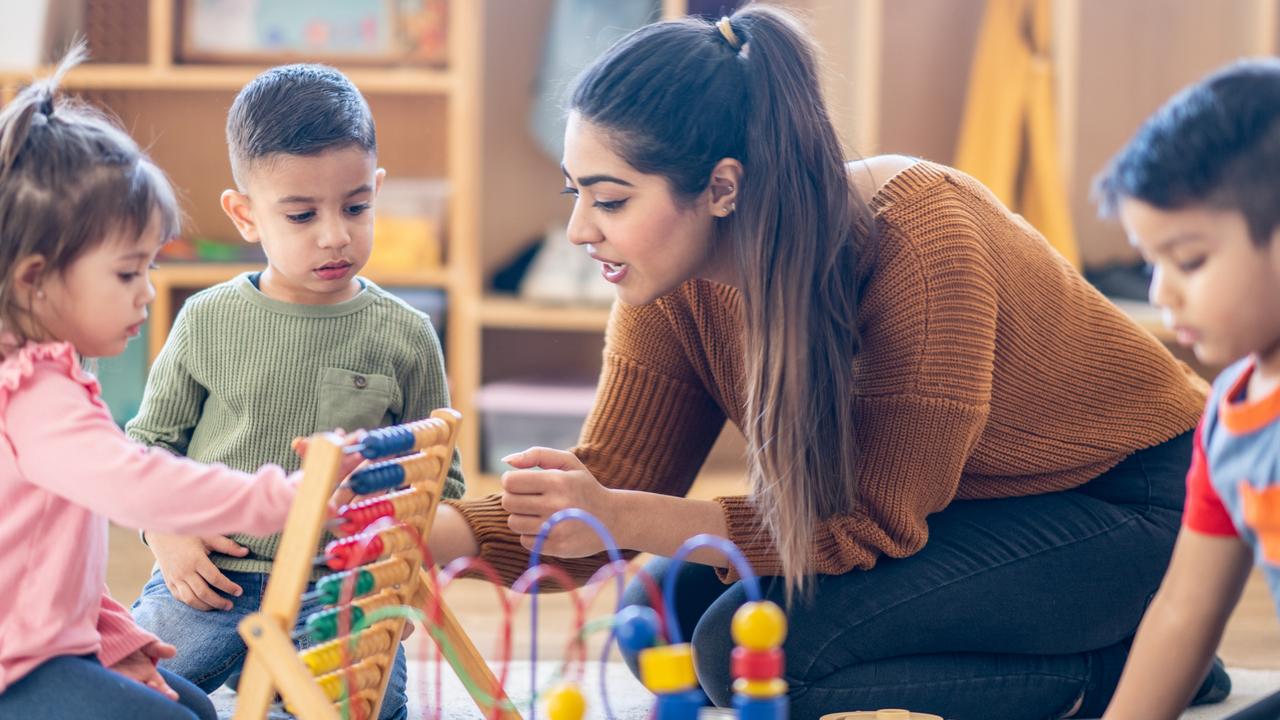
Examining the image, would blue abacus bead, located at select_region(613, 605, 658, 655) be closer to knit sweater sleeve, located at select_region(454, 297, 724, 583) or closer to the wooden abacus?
the wooden abacus

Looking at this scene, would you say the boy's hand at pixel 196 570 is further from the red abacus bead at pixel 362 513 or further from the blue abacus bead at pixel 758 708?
the blue abacus bead at pixel 758 708

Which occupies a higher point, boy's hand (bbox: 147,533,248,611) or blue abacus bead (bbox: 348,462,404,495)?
A: blue abacus bead (bbox: 348,462,404,495)

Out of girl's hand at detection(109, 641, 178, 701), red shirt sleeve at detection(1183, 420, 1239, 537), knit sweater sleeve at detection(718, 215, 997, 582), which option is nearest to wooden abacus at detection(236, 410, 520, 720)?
girl's hand at detection(109, 641, 178, 701)

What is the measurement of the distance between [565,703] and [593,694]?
82cm

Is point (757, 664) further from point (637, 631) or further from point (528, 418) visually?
point (528, 418)

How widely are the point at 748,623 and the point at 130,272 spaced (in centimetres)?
59

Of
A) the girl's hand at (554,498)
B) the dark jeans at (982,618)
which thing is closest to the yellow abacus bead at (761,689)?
the girl's hand at (554,498)

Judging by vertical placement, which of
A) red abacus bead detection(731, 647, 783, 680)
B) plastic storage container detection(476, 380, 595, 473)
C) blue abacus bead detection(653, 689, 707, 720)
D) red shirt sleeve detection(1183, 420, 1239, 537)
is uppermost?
red shirt sleeve detection(1183, 420, 1239, 537)

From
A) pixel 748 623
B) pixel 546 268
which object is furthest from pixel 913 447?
pixel 546 268

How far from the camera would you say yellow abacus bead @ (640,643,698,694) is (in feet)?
3.05

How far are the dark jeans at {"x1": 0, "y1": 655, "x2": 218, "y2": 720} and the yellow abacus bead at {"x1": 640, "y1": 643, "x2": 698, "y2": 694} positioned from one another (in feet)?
1.53

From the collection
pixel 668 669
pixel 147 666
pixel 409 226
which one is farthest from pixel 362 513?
pixel 409 226

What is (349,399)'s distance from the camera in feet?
4.96

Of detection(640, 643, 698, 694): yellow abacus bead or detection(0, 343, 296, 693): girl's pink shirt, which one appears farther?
detection(0, 343, 296, 693): girl's pink shirt
